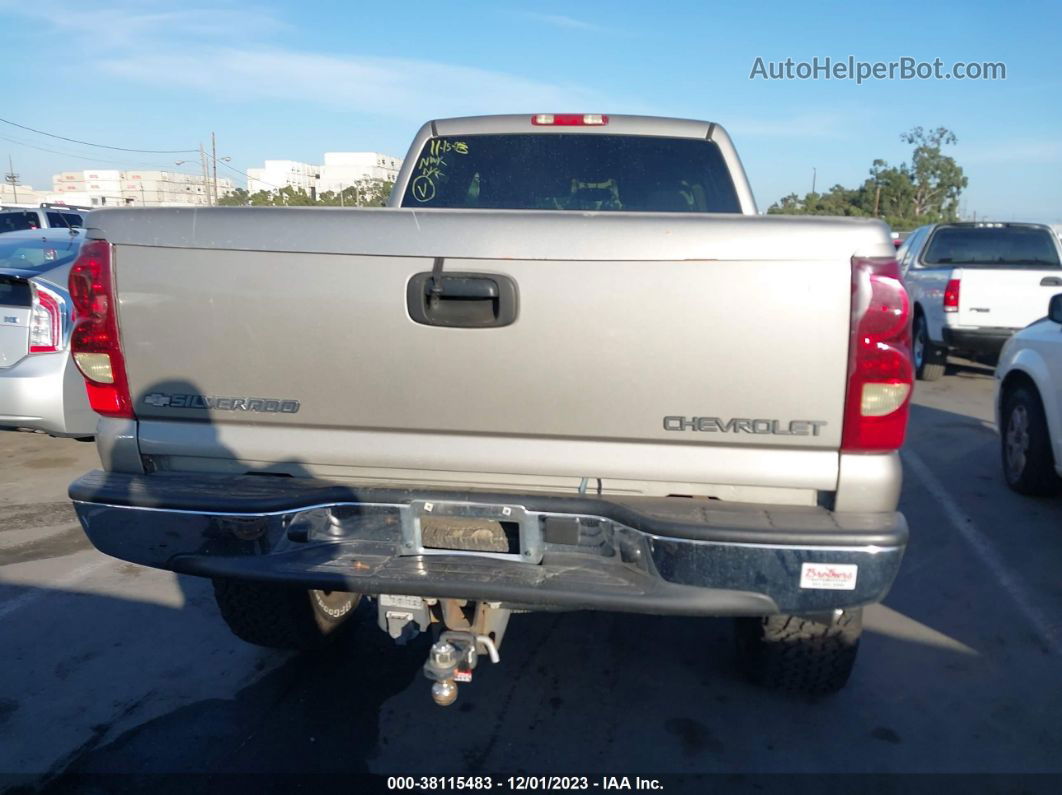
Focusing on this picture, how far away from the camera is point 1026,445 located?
5.66 meters

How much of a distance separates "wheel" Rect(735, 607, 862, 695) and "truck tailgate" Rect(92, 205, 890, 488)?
0.78 m

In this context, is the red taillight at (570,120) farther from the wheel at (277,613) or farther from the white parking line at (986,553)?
the white parking line at (986,553)

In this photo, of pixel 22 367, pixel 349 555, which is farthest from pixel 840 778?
pixel 22 367

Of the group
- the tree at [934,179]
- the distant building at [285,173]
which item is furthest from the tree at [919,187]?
the distant building at [285,173]

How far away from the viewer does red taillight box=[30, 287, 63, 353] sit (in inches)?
244

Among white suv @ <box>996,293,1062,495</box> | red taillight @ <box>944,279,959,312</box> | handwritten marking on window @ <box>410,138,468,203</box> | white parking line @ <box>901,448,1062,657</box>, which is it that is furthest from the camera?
red taillight @ <box>944,279,959,312</box>

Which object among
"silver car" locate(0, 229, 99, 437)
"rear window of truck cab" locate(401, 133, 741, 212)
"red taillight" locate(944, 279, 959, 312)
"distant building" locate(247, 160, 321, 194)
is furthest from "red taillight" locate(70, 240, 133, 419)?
"distant building" locate(247, 160, 321, 194)

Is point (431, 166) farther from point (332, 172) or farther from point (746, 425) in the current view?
point (332, 172)

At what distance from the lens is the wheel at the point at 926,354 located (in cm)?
1003

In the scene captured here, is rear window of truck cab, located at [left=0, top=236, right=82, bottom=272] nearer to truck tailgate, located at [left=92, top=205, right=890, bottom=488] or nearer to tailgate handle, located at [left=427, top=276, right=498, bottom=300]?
truck tailgate, located at [left=92, top=205, right=890, bottom=488]

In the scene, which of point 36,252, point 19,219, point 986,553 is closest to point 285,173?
point 19,219

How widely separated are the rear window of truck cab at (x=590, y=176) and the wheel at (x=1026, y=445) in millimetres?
Result: 2983

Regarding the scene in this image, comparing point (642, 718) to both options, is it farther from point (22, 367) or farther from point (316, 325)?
point (22, 367)

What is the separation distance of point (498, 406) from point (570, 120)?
2.01 meters
